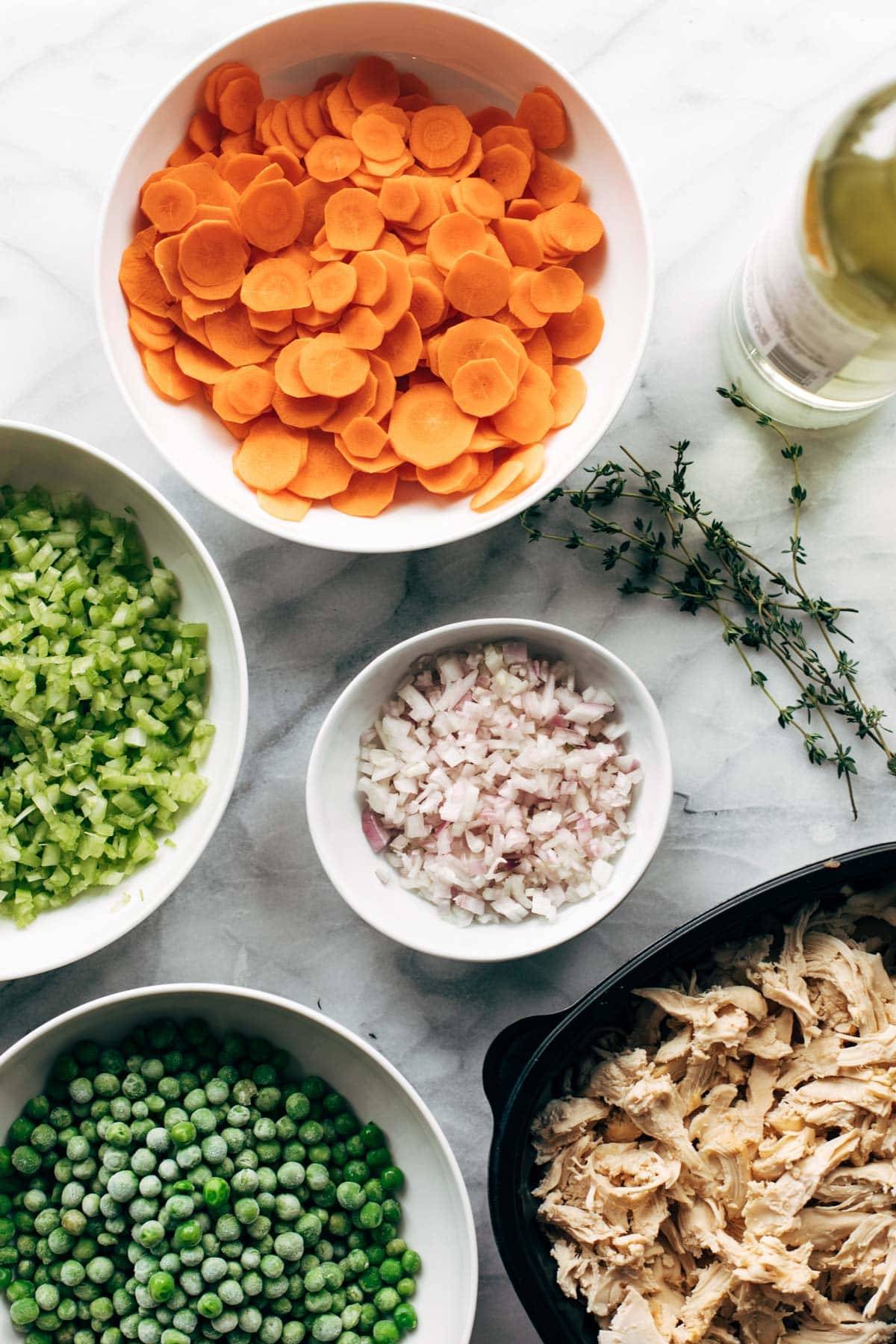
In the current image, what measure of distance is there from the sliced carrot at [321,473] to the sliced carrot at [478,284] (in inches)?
11.2

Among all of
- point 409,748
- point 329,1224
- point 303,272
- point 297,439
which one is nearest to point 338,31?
point 303,272

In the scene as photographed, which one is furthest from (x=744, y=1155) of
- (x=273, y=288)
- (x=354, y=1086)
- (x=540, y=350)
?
(x=273, y=288)

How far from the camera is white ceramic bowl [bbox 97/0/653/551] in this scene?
1.53 metres

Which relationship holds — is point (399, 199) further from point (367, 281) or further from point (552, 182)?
point (552, 182)

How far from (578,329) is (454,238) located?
0.23 metres

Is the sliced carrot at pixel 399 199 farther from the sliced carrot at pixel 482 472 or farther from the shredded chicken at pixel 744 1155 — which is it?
the shredded chicken at pixel 744 1155

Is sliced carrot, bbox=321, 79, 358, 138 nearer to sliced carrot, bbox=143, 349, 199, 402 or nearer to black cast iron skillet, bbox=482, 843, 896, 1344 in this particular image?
sliced carrot, bbox=143, 349, 199, 402

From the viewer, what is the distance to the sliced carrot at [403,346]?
5.18 feet

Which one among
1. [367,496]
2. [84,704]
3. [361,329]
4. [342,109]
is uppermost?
[342,109]

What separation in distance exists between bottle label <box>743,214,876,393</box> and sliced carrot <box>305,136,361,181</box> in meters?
0.62

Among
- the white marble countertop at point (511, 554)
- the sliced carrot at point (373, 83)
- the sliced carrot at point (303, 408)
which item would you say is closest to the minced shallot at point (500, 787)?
the white marble countertop at point (511, 554)

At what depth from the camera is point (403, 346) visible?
1594mm

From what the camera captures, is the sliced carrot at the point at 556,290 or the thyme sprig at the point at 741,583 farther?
the thyme sprig at the point at 741,583

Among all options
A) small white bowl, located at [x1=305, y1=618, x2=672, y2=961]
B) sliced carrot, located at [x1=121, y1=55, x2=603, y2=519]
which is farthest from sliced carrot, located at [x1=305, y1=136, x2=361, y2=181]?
small white bowl, located at [x1=305, y1=618, x2=672, y2=961]
